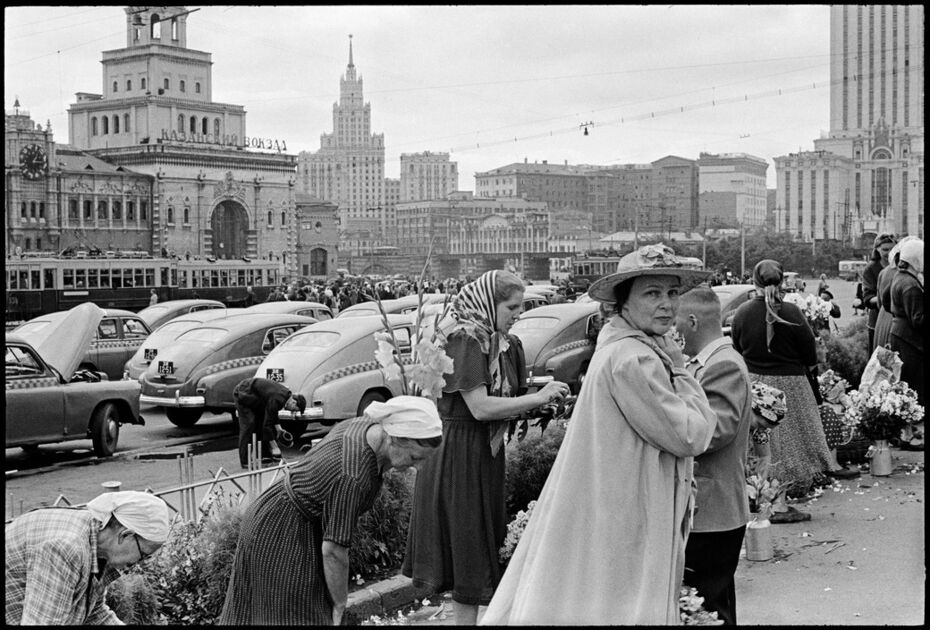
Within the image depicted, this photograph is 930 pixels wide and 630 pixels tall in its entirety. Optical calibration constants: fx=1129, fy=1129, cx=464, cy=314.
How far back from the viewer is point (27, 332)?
59.8ft

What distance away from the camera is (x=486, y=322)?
5723 mm

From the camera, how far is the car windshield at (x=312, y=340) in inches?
573

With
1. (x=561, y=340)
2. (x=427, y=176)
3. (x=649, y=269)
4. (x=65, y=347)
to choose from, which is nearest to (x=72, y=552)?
(x=649, y=269)

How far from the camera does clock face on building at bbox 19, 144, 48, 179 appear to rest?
7444cm

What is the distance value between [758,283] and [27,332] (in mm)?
13498

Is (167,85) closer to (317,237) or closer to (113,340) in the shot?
(317,237)

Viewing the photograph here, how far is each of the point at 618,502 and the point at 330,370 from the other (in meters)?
10.2

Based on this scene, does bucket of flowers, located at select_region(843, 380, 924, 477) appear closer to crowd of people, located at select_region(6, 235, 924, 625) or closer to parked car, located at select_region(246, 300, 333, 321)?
crowd of people, located at select_region(6, 235, 924, 625)

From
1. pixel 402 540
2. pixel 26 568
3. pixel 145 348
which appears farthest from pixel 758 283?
pixel 145 348

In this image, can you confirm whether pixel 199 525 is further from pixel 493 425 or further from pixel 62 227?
pixel 62 227

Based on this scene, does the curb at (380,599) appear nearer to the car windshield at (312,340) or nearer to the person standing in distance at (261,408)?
the person standing in distance at (261,408)

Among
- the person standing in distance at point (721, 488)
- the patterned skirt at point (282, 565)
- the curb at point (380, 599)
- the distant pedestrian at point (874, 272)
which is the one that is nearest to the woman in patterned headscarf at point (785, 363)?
the person standing in distance at point (721, 488)

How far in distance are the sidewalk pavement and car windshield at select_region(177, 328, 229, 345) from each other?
9.24 meters

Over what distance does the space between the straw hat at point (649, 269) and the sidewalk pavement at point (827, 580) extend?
8.09 feet
